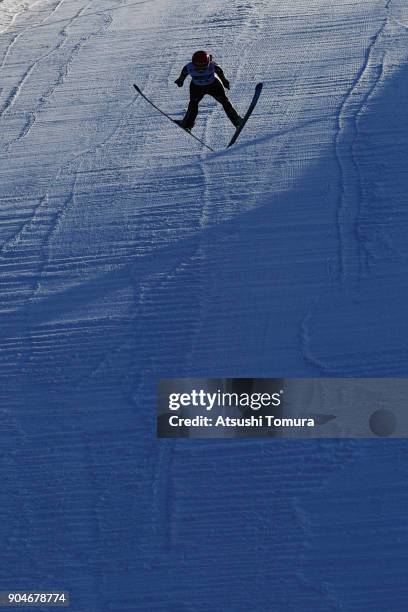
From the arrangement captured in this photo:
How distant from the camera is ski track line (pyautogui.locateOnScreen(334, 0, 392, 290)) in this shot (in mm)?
10586

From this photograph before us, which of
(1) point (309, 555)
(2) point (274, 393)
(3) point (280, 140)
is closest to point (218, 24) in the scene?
(3) point (280, 140)

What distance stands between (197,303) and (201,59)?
2.22 m

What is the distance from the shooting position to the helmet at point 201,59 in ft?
29.9

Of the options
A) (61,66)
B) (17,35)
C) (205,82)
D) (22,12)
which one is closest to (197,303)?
(205,82)

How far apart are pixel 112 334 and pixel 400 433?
105 inches

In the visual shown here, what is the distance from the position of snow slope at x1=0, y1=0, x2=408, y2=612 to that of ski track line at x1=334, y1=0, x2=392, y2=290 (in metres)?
0.03

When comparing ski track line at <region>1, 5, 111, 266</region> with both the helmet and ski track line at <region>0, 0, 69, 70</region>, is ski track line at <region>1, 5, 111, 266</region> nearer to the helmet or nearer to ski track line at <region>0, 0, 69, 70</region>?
ski track line at <region>0, 0, 69, 70</region>

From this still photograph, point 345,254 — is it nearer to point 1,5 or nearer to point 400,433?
point 400,433

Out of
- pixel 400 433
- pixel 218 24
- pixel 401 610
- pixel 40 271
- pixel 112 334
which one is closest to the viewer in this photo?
pixel 401 610

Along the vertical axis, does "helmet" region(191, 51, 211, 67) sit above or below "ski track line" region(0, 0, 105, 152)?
below

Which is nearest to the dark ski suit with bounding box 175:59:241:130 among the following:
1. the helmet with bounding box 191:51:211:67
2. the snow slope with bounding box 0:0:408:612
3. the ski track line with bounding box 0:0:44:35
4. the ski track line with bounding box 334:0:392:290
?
the helmet with bounding box 191:51:211:67

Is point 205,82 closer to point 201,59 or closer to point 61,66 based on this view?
point 201,59

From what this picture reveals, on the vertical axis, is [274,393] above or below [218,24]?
below

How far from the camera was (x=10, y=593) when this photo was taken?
8.50 meters
